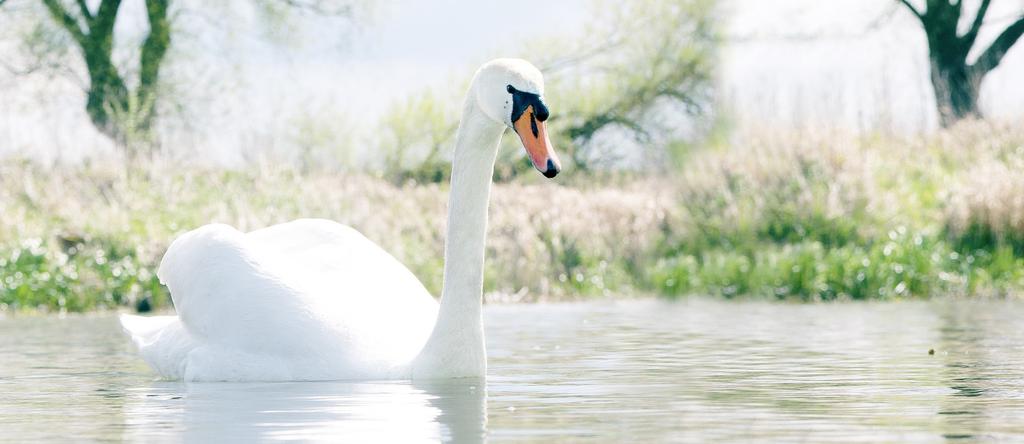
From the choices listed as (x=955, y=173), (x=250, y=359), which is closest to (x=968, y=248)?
(x=955, y=173)

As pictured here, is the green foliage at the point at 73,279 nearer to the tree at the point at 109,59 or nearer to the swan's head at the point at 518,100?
the swan's head at the point at 518,100

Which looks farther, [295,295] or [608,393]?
[295,295]

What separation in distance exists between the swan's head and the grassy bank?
30.7 feet

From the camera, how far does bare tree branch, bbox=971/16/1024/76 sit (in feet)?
105

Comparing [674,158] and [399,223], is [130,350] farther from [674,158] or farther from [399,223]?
[674,158]

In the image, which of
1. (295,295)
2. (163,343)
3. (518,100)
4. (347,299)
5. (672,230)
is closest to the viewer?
(518,100)

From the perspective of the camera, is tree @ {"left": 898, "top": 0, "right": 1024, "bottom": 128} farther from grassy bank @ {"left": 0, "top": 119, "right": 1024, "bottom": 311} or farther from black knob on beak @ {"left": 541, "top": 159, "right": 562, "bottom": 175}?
black knob on beak @ {"left": 541, "top": 159, "right": 562, "bottom": 175}

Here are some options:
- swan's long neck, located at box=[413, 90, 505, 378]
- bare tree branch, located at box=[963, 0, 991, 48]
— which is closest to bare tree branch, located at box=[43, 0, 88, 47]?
bare tree branch, located at box=[963, 0, 991, 48]

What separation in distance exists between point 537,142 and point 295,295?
1.80 metres

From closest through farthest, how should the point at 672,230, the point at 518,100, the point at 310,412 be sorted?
the point at 310,412
the point at 518,100
the point at 672,230

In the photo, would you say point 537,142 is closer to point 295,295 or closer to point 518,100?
point 518,100

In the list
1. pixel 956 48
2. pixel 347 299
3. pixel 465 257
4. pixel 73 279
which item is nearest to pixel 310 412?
pixel 465 257

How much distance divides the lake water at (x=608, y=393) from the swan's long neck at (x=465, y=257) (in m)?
0.13

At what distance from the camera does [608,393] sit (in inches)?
293
